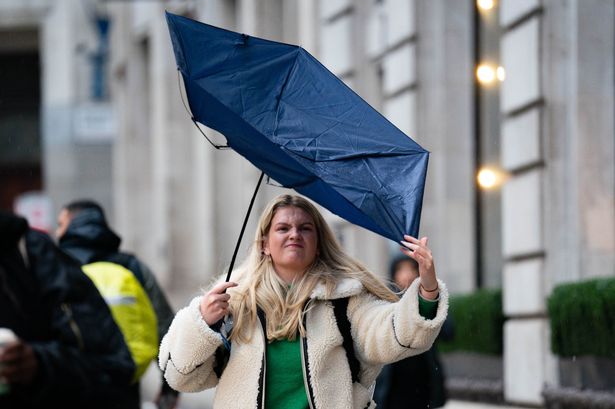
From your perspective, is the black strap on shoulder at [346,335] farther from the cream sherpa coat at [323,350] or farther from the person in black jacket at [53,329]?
the person in black jacket at [53,329]

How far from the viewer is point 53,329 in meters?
4.57

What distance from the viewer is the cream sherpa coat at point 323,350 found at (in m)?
5.77

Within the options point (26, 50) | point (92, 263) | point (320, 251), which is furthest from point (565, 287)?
point (26, 50)

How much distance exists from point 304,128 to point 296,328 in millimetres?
829

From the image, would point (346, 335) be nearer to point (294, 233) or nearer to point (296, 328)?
point (296, 328)

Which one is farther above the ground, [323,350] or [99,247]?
[99,247]

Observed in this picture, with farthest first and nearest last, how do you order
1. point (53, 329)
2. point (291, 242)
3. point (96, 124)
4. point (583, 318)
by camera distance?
point (96, 124) → point (583, 318) → point (291, 242) → point (53, 329)

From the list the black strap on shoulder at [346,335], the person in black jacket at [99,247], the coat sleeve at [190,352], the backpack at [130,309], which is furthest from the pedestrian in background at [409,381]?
the coat sleeve at [190,352]

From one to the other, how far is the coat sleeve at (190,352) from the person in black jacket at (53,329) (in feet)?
3.17

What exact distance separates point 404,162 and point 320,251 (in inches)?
20.4

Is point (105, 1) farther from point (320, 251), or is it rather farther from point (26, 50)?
point (320, 251)

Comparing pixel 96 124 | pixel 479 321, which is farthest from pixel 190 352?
pixel 96 124

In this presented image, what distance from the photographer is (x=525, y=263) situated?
13211 mm

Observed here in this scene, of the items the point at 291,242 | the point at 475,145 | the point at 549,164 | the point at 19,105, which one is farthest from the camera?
the point at 19,105
